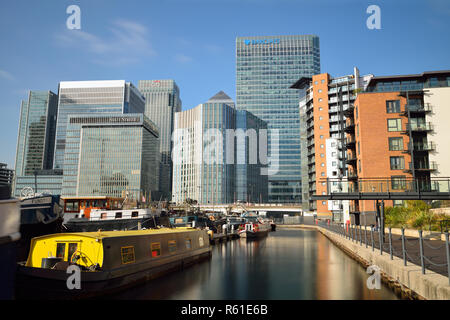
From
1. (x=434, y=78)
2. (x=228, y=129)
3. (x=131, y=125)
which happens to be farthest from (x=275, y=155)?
(x=434, y=78)

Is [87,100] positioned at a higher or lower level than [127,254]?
higher

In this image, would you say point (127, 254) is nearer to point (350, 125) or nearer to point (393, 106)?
point (393, 106)

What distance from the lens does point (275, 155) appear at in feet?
625

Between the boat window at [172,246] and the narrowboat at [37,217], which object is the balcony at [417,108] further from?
the narrowboat at [37,217]

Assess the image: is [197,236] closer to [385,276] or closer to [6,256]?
[385,276]

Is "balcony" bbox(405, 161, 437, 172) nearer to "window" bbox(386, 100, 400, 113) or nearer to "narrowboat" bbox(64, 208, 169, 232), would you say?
"window" bbox(386, 100, 400, 113)

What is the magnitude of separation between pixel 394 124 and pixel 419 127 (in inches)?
126

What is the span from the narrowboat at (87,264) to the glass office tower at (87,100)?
582 feet

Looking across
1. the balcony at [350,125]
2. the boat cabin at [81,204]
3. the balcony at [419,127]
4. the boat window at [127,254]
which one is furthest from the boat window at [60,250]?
the balcony at [350,125]

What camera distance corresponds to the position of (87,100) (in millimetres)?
186750

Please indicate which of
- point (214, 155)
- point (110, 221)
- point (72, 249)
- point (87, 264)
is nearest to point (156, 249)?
point (87, 264)

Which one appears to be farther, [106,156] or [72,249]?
[106,156]
